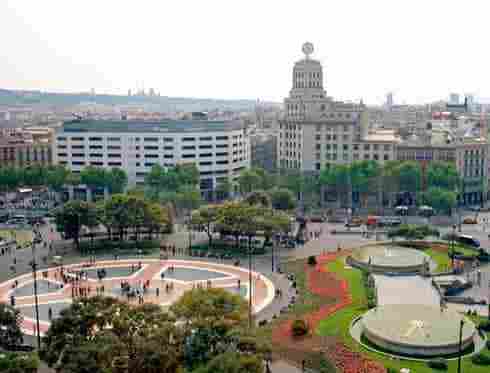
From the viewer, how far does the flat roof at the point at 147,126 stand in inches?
5920

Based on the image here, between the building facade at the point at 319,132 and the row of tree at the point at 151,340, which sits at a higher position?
the building facade at the point at 319,132

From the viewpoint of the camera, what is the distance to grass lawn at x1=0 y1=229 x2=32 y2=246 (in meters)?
101

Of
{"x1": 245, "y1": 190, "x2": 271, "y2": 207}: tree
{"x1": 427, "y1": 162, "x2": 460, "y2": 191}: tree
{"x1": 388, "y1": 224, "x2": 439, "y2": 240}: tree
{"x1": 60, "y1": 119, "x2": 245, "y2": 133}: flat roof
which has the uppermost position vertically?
{"x1": 60, "y1": 119, "x2": 245, "y2": 133}: flat roof


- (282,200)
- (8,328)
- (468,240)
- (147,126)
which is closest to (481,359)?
(8,328)

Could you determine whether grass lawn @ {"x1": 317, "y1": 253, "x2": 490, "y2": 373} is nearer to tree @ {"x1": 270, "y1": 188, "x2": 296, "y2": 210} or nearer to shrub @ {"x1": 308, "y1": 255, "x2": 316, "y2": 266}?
shrub @ {"x1": 308, "y1": 255, "x2": 316, "y2": 266}

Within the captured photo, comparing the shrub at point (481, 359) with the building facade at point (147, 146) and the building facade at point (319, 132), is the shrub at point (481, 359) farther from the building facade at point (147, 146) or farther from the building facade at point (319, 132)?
the building facade at point (147, 146)

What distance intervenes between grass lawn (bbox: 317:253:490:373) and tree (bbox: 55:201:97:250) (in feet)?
130

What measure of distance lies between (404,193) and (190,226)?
58325 millimetres

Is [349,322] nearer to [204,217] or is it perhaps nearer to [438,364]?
[438,364]

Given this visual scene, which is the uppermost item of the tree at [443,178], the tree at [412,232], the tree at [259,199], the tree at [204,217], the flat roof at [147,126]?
the flat roof at [147,126]

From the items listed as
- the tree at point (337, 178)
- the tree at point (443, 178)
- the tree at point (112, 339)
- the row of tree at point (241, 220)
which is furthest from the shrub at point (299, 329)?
the tree at point (337, 178)

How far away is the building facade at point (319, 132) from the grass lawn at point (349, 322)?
60712 millimetres

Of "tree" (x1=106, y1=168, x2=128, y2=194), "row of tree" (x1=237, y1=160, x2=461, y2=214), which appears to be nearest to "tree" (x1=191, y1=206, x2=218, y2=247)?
"row of tree" (x1=237, y1=160, x2=461, y2=214)

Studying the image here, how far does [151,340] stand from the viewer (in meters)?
40.4
